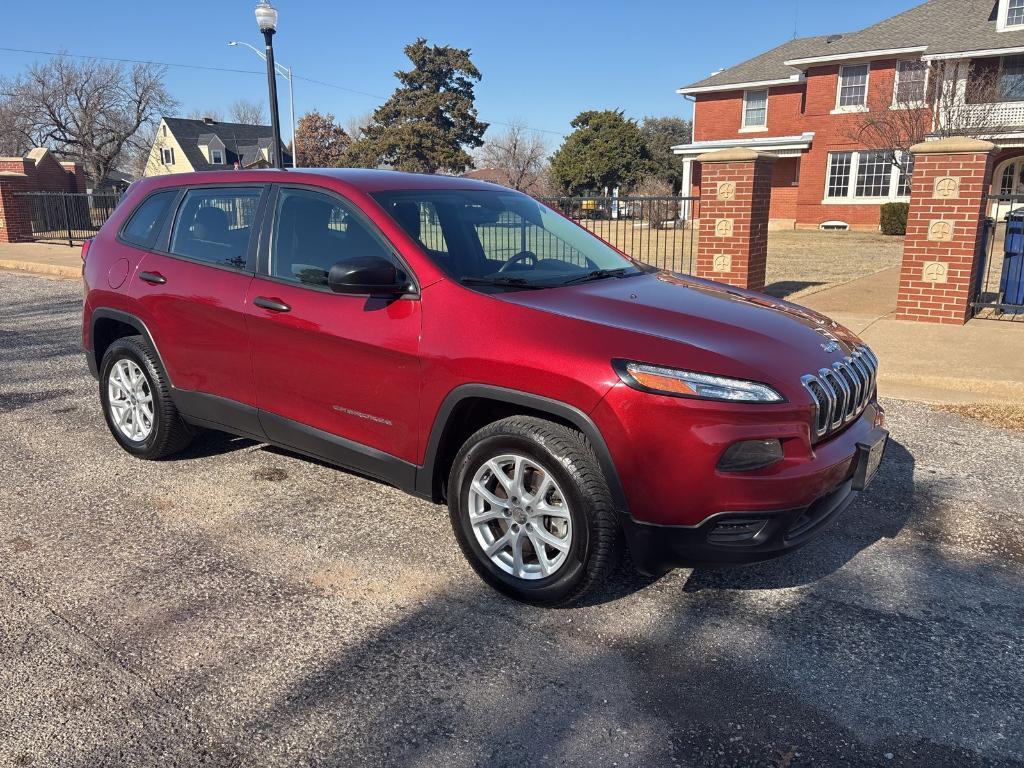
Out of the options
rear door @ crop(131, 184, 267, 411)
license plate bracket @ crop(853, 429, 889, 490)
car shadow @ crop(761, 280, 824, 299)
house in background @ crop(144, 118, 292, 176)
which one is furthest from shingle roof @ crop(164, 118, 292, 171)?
license plate bracket @ crop(853, 429, 889, 490)

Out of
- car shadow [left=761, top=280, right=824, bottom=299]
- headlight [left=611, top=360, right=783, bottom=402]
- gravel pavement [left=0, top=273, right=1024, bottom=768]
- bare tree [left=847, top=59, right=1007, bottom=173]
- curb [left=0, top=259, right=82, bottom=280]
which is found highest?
bare tree [left=847, top=59, right=1007, bottom=173]

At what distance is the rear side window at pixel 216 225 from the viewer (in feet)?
14.1

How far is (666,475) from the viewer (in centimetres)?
289

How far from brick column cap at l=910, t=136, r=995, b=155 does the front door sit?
698cm

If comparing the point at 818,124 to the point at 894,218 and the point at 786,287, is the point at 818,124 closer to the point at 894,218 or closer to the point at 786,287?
the point at 894,218

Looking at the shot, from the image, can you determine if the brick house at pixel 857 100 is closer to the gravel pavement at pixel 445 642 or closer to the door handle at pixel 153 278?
the gravel pavement at pixel 445 642

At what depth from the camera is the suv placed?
2.93 metres

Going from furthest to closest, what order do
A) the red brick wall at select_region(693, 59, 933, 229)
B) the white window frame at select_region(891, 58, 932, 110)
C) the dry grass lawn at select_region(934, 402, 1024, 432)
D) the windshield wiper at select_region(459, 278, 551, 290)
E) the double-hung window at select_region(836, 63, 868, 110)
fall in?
1. the double-hung window at select_region(836, 63, 868, 110)
2. the red brick wall at select_region(693, 59, 933, 229)
3. the white window frame at select_region(891, 58, 932, 110)
4. the dry grass lawn at select_region(934, 402, 1024, 432)
5. the windshield wiper at select_region(459, 278, 551, 290)

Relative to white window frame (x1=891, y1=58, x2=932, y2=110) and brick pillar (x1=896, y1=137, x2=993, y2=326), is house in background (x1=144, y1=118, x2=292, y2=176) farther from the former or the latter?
brick pillar (x1=896, y1=137, x2=993, y2=326)

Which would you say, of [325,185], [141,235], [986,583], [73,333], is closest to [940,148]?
[986,583]

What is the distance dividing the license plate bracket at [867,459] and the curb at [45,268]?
49.9ft

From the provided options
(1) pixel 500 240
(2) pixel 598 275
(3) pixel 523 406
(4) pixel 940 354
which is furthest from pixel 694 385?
(4) pixel 940 354

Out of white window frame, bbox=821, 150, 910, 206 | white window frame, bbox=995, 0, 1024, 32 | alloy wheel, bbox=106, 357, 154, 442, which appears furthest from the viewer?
white window frame, bbox=821, 150, 910, 206

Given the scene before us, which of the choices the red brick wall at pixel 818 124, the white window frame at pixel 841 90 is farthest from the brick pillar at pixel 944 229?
the white window frame at pixel 841 90
